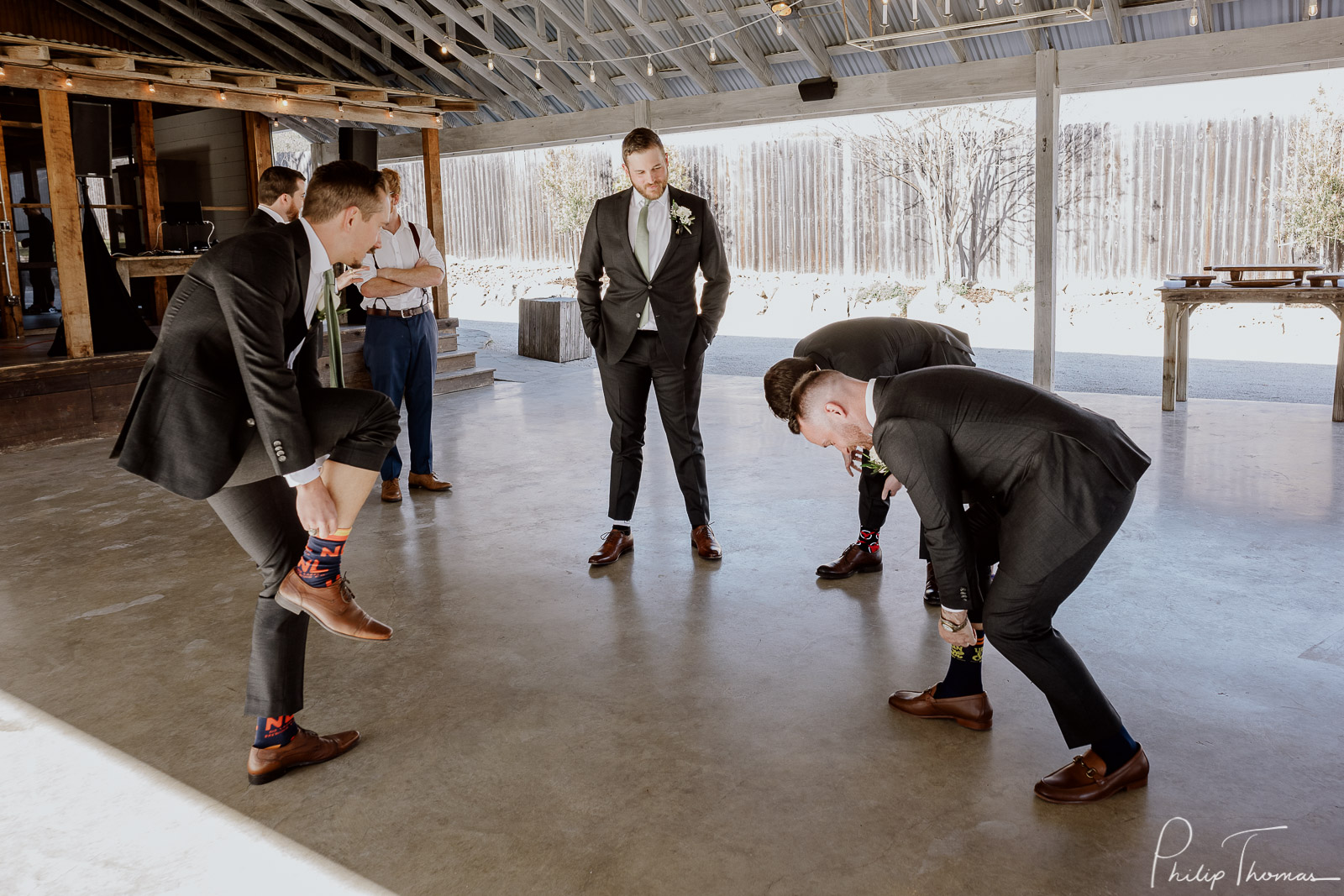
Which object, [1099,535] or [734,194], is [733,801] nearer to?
[1099,535]

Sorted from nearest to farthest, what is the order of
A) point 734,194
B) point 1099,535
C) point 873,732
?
point 1099,535 → point 873,732 → point 734,194

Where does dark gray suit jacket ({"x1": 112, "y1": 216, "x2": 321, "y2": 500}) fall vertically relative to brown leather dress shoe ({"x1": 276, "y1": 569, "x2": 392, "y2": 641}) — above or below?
above

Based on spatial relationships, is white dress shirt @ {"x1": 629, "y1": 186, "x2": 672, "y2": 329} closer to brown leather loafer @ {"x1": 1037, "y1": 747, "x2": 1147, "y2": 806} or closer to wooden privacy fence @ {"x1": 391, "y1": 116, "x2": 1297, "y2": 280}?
brown leather loafer @ {"x1": 1037, "y1": 747, "x2": 1147, "y2": 806}

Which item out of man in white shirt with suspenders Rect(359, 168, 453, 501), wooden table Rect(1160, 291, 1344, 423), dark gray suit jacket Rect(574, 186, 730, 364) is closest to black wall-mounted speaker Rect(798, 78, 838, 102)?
wooden table Rect(1160, 291, 1344, 423)

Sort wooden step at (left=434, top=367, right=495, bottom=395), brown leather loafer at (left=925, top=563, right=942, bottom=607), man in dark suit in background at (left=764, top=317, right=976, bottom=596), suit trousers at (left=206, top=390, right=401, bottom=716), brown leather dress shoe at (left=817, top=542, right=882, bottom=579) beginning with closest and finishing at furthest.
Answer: suit trousers at (left=206, top=390, right=401, bottom=716) → man in dark suit in background at (left=764, top=317, right=976, bottom=596) → brown leather loafer at (left=925, top=563, right=942, bottom=607) → brown leather dress shoe at (left=817, top=542, right=882, bottom=579) → wooden step at (left=434, top=367, right=495, bottom=395)

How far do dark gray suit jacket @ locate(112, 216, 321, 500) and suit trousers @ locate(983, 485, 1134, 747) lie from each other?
5.63ft

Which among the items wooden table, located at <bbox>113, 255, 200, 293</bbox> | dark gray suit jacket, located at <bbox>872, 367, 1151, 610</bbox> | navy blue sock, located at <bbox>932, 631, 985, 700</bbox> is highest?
wooden table, located at <bbox>113, 255, 200, 293</bbox>

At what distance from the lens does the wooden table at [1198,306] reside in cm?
674

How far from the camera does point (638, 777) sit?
259 cm

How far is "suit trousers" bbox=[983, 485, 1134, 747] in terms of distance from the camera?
2.36m

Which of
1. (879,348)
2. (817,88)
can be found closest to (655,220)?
(879,348)

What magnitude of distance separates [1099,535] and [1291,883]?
32.0 inches

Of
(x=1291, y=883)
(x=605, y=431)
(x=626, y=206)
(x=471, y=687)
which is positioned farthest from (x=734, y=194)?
(x=1291, y=883)

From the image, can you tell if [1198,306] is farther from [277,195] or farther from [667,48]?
[277,195]
